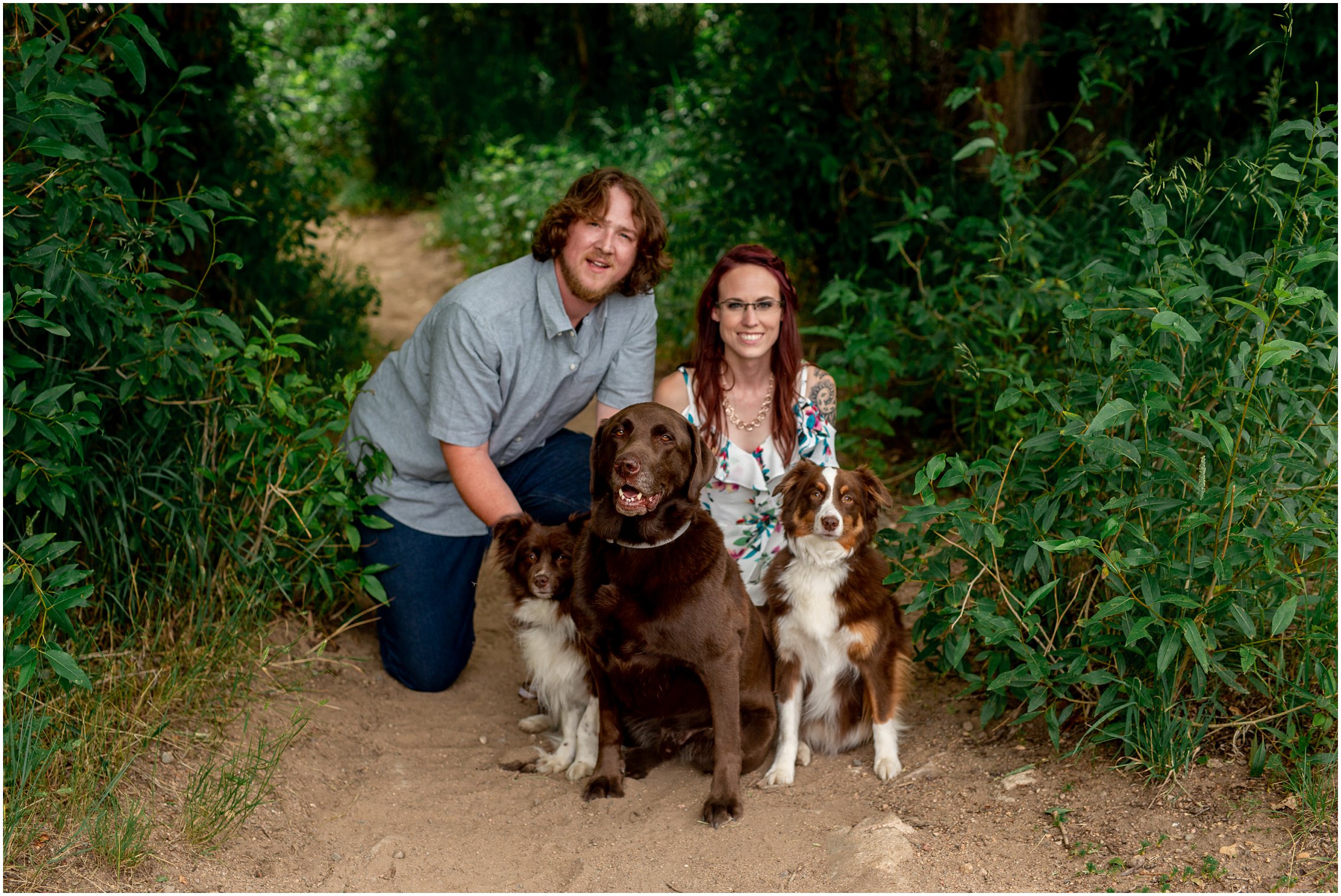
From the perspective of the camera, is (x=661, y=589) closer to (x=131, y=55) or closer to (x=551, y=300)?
(x=551, y=300)

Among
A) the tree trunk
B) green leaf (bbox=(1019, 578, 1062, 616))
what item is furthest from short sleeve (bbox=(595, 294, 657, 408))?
the tree trunk

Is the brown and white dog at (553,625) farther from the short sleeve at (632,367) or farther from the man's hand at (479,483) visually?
the short sleeve at (632,367)

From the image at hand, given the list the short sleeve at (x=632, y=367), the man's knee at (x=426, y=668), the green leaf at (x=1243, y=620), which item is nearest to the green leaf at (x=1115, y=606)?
the green leaf at (x=1243, y=620)

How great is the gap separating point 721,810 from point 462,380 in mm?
1807

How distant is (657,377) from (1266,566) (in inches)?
203

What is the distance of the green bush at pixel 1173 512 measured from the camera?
2.79 meters

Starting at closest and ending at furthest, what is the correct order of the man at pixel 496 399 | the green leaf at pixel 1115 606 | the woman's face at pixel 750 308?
the green leaf at pixel 1115 606 → the woman's face at pixel 750 308 → the man at pixel 496 399

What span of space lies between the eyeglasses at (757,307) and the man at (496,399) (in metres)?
0.44

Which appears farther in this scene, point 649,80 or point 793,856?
point 649,80

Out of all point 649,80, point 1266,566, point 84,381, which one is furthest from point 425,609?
point 649,80

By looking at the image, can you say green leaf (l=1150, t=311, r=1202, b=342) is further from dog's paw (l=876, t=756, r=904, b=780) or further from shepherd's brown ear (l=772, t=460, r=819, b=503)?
dog's paw (l=876, t=756, r=904, b=780)

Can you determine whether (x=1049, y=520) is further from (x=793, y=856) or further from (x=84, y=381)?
(x=84, y=381)

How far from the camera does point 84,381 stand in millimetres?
3451

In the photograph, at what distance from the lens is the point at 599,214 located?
3.90 metres
